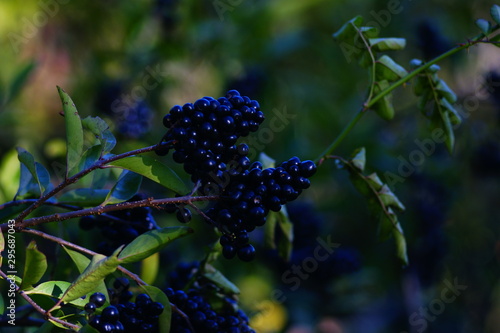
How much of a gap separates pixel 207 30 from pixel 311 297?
5.11 feet

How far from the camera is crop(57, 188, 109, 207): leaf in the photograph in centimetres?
127

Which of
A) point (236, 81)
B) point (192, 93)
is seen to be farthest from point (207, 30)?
point (192, 93)

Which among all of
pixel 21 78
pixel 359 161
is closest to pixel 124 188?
pixel 359 161

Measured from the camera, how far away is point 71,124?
1138 millimetres

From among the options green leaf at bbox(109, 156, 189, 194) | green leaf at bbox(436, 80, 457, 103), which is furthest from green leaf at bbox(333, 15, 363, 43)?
green leaf at bbox(109, 156, 189, 194)

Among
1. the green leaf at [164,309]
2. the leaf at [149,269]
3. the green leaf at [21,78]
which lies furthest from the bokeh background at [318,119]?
the green leaf at [164,309]

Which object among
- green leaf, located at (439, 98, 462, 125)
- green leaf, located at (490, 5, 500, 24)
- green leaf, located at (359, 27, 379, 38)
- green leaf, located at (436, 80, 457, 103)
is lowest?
green leaf, located at (439, 98, 462, 125)

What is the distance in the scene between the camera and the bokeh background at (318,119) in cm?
291

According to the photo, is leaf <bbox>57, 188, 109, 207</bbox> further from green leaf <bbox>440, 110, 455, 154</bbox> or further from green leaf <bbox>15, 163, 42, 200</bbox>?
green leaf <bbox>440, 110, 455, 154</bbox>

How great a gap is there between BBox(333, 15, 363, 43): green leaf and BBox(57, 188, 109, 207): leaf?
0.71 m

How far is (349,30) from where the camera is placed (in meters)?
1.54

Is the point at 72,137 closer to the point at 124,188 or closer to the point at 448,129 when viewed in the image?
the point at 124,188

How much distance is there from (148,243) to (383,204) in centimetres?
60

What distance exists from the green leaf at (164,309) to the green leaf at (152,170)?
0.63ft
